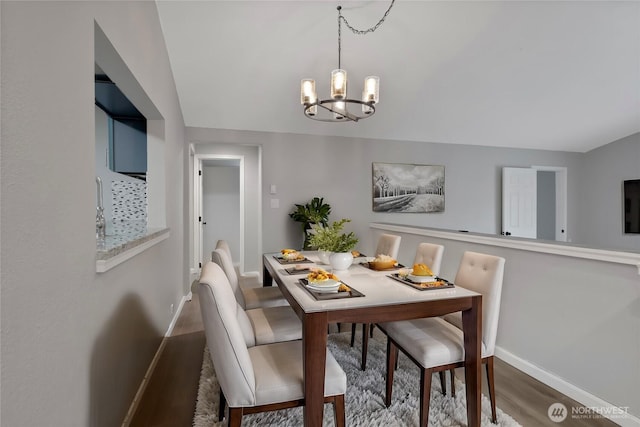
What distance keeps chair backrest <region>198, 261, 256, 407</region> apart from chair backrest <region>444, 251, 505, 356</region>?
1.29 metres

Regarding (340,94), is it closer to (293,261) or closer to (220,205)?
(293,261)

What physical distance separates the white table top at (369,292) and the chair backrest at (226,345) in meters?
0.32

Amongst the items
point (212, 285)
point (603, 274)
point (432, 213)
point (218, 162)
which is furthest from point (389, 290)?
point (218, 162)

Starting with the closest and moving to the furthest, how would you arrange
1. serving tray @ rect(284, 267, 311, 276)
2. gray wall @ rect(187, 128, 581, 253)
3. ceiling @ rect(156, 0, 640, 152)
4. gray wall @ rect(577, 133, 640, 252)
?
serving tray @ rect(284, 267, 311, 276)
ceiling @ rect(156, 0, 640, 152)
gray wall @ rect(187, 128, 581, 253)
gray wall @ rect(577, 133, 640, 252)

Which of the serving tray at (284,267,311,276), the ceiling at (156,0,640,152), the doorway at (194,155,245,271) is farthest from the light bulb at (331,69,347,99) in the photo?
the doorway at (194,155,245,271)

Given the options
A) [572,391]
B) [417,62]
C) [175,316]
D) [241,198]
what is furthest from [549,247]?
[241,198]

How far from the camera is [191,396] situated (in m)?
2.06

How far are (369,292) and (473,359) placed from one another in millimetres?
622

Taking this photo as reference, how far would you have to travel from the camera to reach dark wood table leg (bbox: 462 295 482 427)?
164cm

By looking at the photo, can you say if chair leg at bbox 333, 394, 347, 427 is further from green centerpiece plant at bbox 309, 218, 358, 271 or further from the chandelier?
the chandelier

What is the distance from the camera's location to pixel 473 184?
5.52 metres

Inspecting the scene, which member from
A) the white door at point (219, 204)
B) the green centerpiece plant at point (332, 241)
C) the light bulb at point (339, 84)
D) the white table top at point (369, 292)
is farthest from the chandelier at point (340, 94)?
the white door at point (219, 204)

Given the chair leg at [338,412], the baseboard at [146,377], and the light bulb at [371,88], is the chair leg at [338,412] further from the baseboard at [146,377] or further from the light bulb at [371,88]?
the light bulb at [371,88]

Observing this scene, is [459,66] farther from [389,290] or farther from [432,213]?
[389,290]
